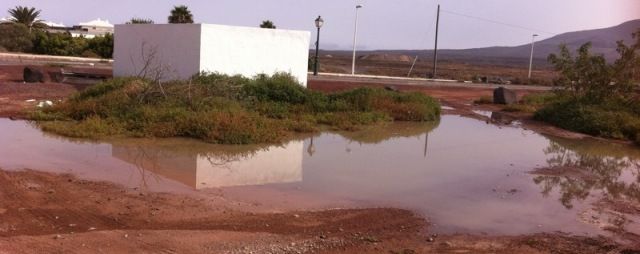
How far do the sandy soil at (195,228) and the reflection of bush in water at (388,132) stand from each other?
24.6 ft

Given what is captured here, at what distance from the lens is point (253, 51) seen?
20.6m

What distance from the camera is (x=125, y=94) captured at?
1504 centimetres

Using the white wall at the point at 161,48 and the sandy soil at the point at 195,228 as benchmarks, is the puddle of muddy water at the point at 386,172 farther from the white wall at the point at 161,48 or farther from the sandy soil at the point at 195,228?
the white wall at the point at 161,48

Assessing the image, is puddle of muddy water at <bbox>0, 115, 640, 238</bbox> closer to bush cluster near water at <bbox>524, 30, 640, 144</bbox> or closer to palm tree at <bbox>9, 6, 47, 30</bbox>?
bush cluster near water at <bbox>524, 30, 640, 144</bbox>

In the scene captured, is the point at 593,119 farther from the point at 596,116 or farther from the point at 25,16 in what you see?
the point at 25,16

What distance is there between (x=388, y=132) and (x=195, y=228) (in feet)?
36.1

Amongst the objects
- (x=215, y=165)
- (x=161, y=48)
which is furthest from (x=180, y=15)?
(x=215, y=165)

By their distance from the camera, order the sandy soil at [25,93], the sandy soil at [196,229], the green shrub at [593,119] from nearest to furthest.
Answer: the sandy soil at [196,229] → the sandy soil at [25,93] → the green shrub at [593,119]

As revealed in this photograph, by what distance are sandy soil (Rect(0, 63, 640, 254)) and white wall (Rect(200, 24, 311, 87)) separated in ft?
36.6

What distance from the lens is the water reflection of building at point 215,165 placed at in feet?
32.6

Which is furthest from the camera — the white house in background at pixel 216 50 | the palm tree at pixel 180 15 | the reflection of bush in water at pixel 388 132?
the palm tree at pixel 180 15

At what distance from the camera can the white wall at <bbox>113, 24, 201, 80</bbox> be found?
1973 centimetres

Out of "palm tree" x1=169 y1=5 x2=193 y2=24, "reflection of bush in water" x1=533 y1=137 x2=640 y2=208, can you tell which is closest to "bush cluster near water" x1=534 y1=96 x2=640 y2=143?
"reflection of bush in water" x1=533 y1=137 x2=640 y2=208

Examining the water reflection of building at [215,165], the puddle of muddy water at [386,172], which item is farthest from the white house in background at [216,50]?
the water reflection of building at [215,165]
